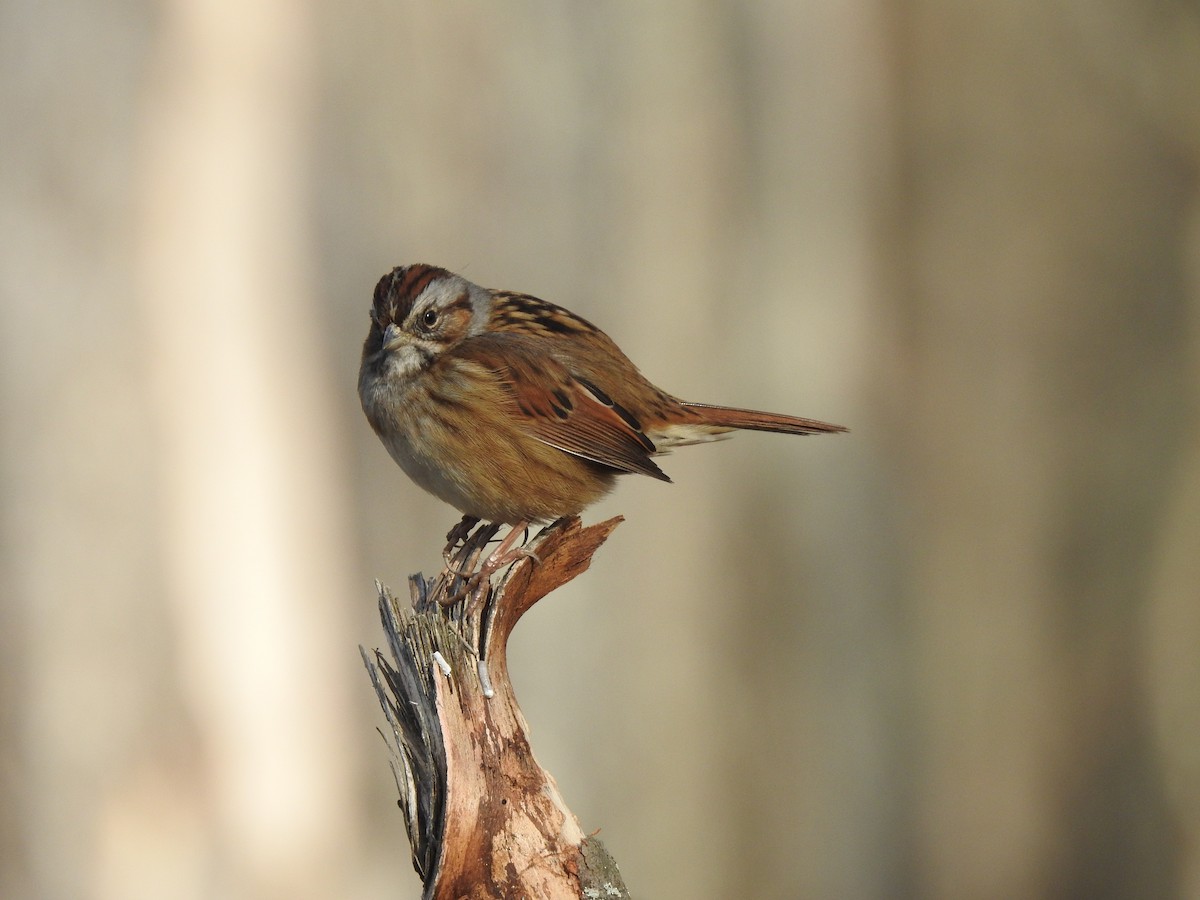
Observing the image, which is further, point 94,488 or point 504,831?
point 94,488

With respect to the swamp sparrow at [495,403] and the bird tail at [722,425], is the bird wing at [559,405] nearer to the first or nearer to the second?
the swamp sparrow at [495,403]

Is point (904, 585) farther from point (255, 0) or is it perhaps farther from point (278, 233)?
point (255, 0)

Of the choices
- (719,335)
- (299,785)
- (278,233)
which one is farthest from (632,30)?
(299,785)

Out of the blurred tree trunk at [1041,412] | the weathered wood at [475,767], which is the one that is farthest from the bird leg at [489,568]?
the blurred tree trunk at [1041,412]

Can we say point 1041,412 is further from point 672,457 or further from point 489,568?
point 489,568

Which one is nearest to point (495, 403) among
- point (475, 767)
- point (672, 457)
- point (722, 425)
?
point (722, 425)

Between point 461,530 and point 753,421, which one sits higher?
point 753,421

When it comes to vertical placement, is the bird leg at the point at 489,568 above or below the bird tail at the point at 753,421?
below
